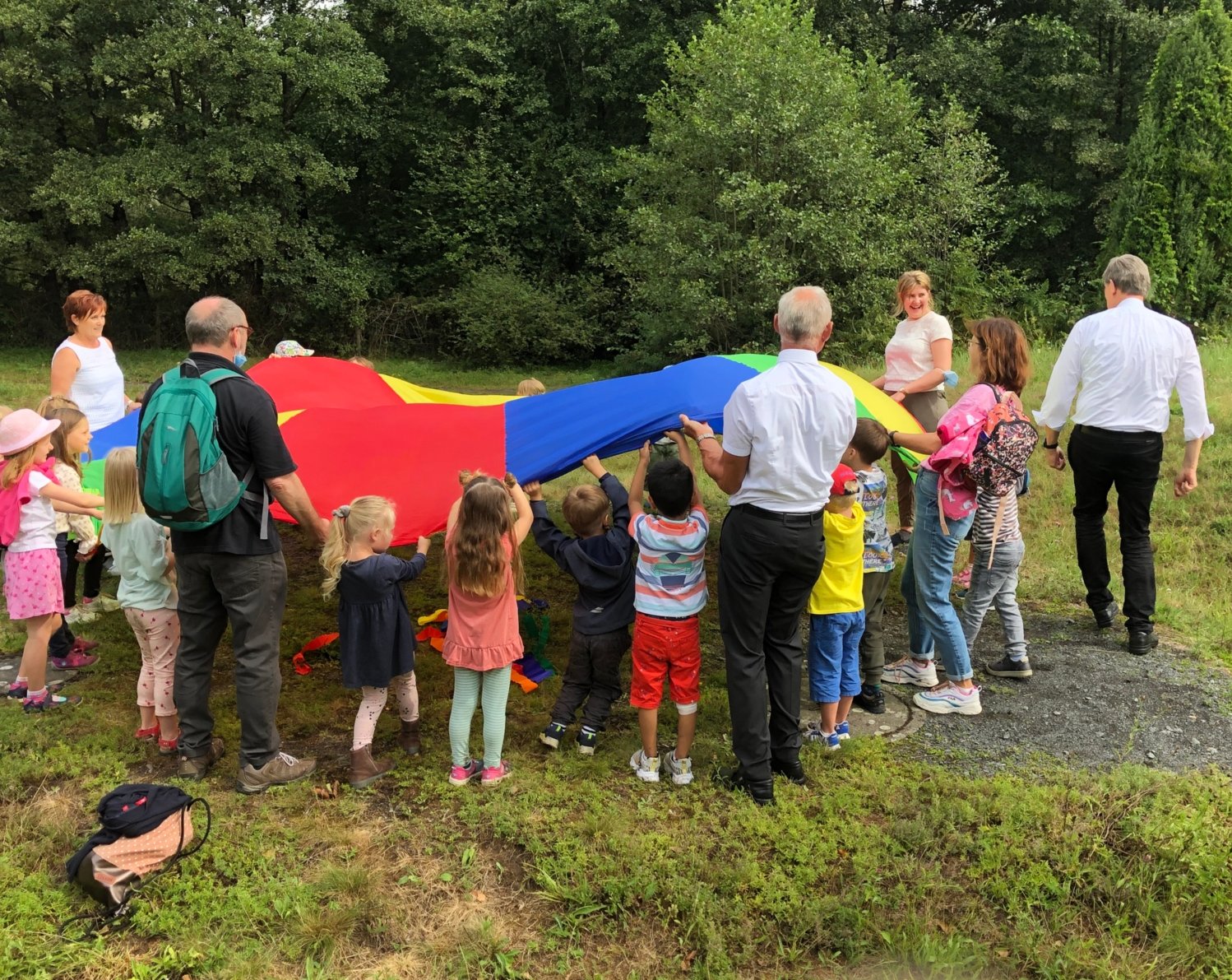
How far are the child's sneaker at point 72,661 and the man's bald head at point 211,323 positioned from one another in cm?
244

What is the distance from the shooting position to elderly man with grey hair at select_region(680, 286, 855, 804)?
3.22 m

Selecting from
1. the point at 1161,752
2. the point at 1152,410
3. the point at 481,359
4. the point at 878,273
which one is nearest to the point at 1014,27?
the point at 878,273

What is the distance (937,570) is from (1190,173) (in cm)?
1045

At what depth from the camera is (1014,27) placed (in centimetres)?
1808

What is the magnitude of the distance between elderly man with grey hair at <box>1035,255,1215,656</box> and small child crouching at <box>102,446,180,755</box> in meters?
4.45

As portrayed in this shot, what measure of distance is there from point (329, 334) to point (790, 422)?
1854 centimetres

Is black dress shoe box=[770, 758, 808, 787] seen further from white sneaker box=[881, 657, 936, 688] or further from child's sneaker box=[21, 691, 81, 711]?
child's sneaker box=[21, 691, 81, 711]

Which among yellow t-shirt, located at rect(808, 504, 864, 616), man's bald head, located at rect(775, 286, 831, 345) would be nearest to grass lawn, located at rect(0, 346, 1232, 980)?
yellow t-shirt, located at rect(808, 504, 864, 616)

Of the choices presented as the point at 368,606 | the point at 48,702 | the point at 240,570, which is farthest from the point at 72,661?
the point at 368,606

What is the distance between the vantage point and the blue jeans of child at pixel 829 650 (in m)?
3.80

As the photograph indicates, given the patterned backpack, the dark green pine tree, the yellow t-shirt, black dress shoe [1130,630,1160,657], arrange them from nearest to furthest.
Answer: the yellow t-shirt → the patterned backpack → black dress shoe [1130,630,1160,657] → the dark green pine tree

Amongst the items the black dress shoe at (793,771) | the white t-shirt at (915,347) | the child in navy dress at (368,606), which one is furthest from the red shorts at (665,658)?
the white t-shirt at (915,347)

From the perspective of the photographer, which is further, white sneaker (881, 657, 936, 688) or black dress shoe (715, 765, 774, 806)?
white sneaker (881, 657, 936, 688)

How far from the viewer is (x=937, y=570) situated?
4172 millimetres
